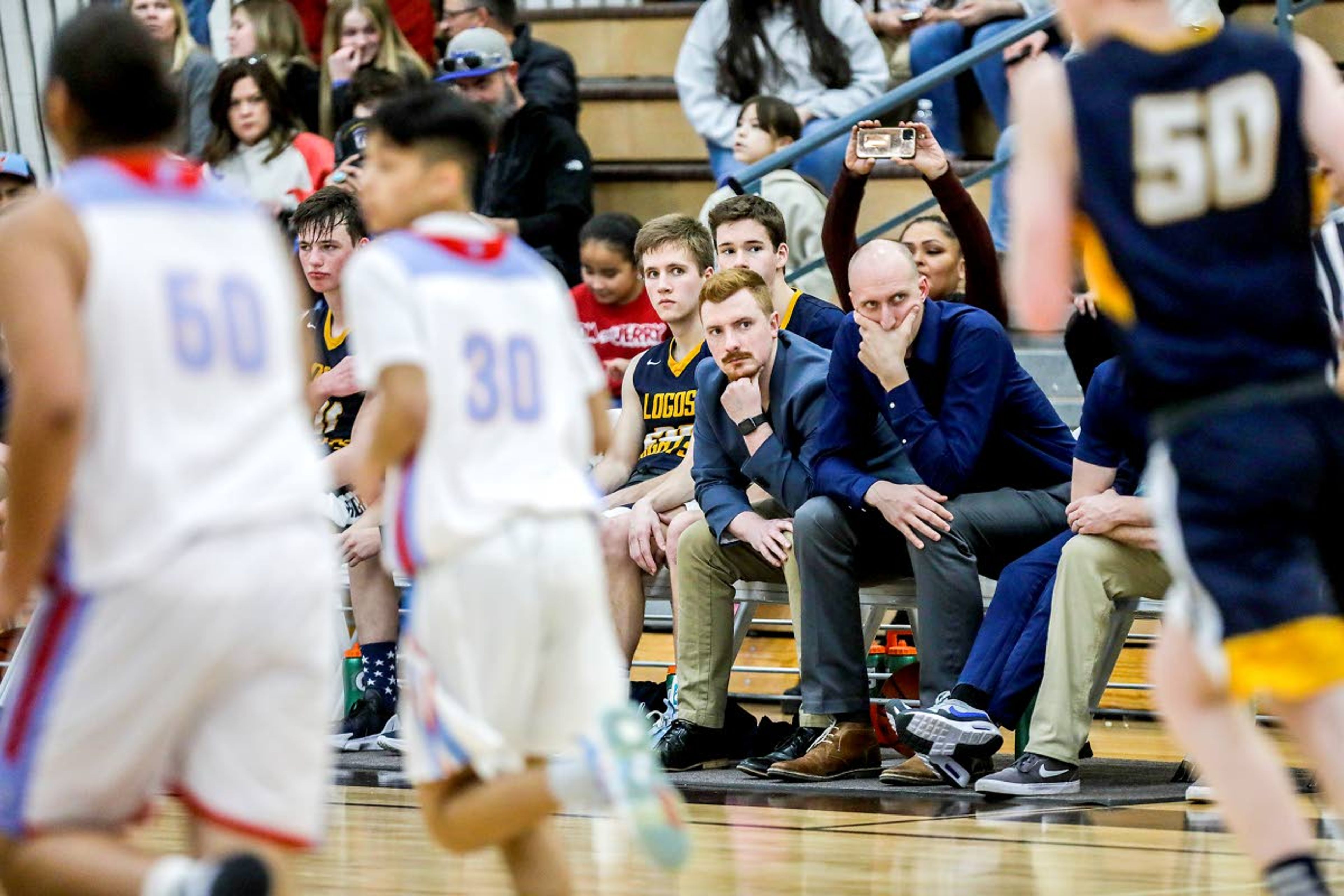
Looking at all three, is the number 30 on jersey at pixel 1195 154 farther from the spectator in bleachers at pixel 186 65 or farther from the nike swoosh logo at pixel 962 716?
the spectator in bleachers at pixel 186 65

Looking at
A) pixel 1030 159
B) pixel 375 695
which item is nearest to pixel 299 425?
pixel 1030 159

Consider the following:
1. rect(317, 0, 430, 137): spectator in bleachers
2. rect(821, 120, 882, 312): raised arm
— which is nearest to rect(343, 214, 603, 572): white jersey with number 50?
rect(821, 120, 882, 312): raised arm

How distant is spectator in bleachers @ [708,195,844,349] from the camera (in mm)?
6660

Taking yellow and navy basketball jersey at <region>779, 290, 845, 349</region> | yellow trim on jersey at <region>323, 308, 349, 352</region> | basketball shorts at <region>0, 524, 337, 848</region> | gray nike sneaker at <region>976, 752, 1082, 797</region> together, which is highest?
yellow trim on jersey at <region>323, 308, 349, 352</region>

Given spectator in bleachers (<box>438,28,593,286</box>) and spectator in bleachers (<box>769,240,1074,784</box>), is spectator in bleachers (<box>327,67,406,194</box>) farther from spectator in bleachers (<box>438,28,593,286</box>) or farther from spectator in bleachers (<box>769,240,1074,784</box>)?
spectator in bleachers (<box>769,240,1074,784</box>)

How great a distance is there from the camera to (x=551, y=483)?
3.16 metres

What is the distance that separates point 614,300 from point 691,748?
2.19 metres

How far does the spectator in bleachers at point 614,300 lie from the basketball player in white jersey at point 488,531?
169 inches

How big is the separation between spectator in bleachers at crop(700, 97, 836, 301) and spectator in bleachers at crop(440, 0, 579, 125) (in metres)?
1.14

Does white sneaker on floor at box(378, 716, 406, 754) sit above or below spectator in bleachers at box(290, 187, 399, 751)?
below

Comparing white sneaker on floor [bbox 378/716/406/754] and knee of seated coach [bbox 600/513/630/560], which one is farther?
white sneaker on floor [bbox 378/716/406/754]

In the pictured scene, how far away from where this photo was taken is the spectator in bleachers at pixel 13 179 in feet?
25.6

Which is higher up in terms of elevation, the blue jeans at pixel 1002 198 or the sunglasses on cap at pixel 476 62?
the sunglasses on cap at pixel 476 62

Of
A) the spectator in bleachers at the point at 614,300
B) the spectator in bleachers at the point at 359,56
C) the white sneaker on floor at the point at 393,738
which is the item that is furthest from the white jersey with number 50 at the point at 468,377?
the spectator in bleachers at the point at 359,56
